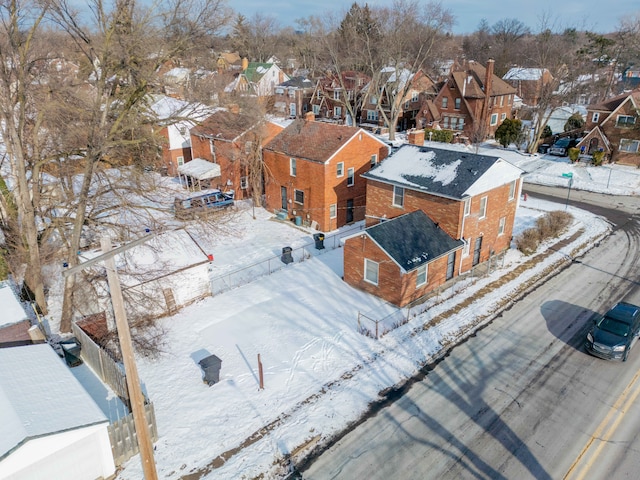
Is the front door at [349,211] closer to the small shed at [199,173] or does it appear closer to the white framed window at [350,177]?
Result: the white framed window at [350,177]

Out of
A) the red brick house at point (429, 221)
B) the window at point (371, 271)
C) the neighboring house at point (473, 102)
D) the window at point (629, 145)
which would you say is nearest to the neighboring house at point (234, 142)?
the red brick house at point (429, 221)

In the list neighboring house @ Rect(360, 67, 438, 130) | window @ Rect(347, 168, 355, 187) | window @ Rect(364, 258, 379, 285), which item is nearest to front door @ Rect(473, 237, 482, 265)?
window @ Rect(364, 258, 379, 285)

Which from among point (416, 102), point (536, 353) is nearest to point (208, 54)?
point (536, 353)

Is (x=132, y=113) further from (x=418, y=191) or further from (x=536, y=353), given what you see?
(x=536, y=353)

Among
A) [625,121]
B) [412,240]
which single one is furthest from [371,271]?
[625,121]

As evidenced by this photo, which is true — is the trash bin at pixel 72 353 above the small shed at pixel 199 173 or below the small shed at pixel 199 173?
below

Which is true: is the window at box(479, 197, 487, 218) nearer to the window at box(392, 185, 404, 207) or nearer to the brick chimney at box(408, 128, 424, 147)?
the window at box(392, 185, 404, 207)
